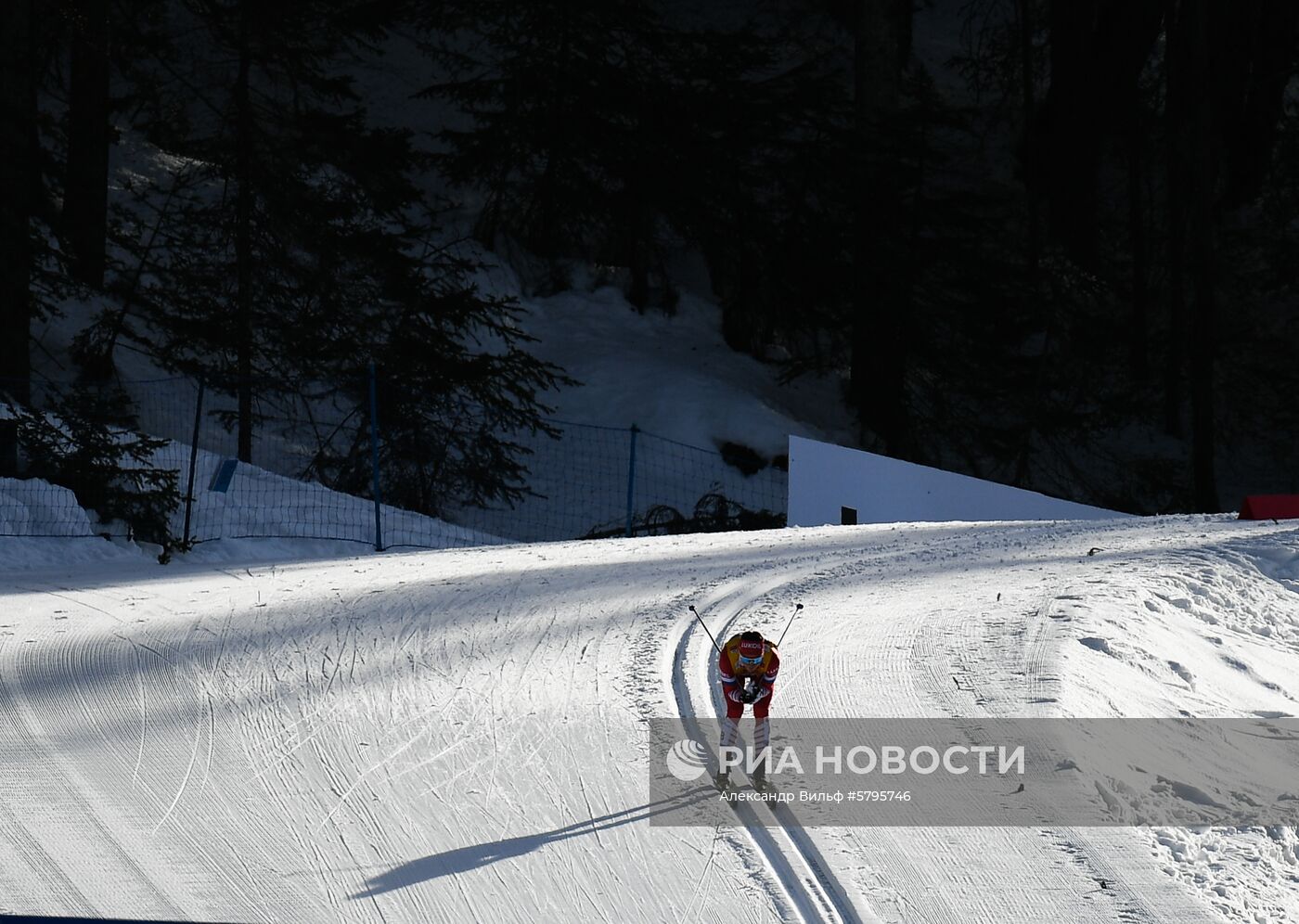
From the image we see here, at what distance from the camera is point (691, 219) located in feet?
79.5

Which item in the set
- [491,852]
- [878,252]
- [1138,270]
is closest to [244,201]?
[878,252]

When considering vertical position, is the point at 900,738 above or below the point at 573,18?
below

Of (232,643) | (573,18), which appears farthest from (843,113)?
(232,643)

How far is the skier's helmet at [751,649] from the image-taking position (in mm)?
4715

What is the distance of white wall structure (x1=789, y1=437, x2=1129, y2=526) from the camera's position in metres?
14.6

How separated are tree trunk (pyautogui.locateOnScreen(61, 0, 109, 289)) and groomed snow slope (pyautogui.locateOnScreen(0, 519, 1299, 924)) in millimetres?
10356

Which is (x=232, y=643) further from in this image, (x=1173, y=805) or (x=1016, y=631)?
(x=1173, y=805)

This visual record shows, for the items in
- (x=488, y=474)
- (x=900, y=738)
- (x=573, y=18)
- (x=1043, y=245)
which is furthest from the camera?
(x=1043, y=245)

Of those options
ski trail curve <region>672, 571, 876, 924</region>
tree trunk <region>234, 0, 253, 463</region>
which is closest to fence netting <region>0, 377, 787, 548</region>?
tree trunk <region>234, 0, 253, 463</region>

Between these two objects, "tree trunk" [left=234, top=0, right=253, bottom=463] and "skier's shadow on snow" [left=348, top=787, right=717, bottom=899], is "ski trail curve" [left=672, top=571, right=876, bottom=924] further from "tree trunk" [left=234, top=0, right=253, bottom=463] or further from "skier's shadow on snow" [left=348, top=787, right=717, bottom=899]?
"tree trunk" [left=234, top=0, right=253, bottom=463]

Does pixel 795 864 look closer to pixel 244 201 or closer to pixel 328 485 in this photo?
pixel 328 485

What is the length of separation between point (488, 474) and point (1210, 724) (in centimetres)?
1259

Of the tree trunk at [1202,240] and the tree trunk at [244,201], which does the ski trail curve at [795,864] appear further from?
the tree trunk at [1202,240]

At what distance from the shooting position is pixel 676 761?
17.9ft
